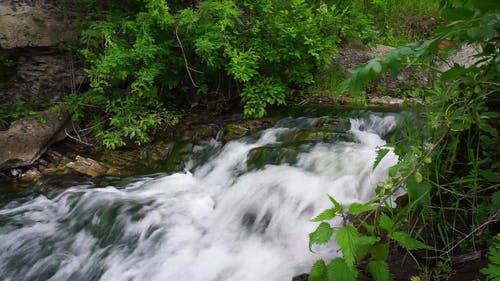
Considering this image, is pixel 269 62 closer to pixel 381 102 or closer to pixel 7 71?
pixel 381 102

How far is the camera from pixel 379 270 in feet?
5.46

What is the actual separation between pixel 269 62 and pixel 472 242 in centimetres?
416

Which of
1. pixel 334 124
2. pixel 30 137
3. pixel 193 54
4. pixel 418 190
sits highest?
pixel 193 54

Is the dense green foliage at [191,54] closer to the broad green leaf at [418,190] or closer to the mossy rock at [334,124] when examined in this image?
the mossy rock at [334,124]

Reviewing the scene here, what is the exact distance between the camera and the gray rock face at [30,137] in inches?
207

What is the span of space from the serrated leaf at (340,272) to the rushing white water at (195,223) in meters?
0.97

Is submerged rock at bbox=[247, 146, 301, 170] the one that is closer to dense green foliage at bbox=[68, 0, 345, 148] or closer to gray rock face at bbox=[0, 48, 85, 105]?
dense green foliage at bbox=[68, 0, 345, 148]

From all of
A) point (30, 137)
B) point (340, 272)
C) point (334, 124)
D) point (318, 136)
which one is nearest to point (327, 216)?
point (340, 272)

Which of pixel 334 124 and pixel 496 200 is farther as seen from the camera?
pixel 334 124

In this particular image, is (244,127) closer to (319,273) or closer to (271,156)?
(271,156)

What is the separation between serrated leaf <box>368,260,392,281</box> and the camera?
1.66m

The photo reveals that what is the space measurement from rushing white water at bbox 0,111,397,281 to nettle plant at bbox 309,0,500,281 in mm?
786

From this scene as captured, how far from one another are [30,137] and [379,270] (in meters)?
5.20

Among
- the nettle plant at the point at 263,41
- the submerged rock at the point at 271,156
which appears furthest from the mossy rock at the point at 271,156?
the nettle plant at the point at 263,41
